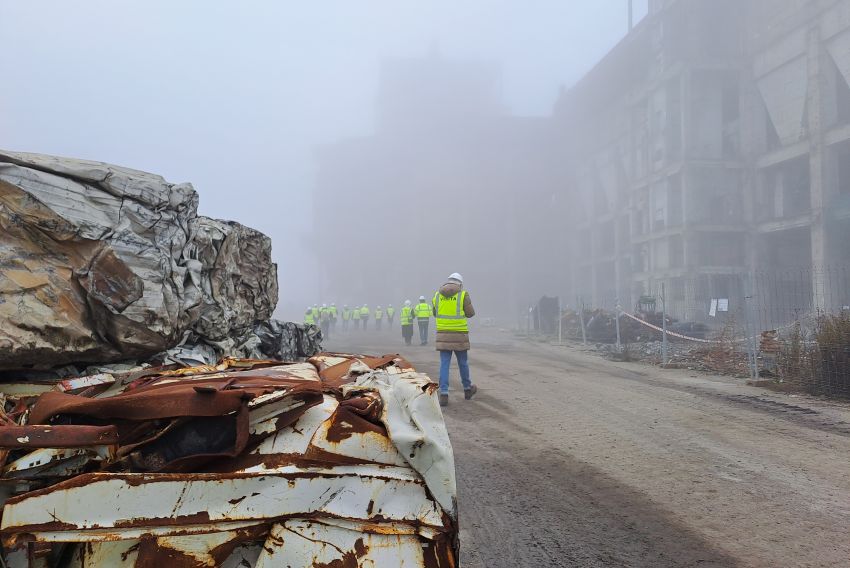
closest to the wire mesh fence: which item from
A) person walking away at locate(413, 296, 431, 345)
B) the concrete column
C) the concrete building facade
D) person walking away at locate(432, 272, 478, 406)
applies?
the concrete building facade

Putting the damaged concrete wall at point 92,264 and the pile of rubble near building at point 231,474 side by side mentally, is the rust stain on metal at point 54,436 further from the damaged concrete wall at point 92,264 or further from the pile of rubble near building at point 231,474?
the damaged concrete wall at point 92,264

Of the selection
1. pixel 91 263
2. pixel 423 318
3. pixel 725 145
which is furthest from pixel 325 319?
pixel 91 263

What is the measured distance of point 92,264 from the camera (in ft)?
8.74

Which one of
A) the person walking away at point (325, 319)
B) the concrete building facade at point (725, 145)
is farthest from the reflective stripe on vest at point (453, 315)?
the person walking away at point (325, 319)

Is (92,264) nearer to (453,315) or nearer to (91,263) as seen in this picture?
(91,263)

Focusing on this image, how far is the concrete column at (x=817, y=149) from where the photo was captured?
72.4 feet

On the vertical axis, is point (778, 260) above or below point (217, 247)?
above

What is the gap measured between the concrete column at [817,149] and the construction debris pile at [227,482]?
87.1ft

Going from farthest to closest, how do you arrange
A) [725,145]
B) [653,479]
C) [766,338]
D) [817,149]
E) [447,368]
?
[725,145]
[817,149]
[766,338]
[447,368]
[653,479]

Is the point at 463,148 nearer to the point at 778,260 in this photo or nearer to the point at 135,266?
the point at 778,260

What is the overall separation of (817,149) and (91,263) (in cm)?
2813

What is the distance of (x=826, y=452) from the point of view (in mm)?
4348

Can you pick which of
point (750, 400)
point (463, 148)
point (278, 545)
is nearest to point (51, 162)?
point (278, 545)

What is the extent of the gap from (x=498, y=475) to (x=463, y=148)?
55.0 m
